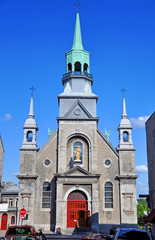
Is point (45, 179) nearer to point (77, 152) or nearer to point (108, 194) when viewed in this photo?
point (77, 152)

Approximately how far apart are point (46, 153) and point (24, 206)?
6.54m

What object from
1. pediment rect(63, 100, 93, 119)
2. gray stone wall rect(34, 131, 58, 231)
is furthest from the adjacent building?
pediment rect(63, 100, 93, 119)

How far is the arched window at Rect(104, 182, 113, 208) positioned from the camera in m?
34.1

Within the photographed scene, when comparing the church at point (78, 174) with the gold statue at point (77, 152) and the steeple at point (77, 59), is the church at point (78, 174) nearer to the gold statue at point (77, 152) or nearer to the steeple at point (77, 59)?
the gold statue at point (77, 152)

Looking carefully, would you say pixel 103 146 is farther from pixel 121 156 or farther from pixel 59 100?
pixel 59 100

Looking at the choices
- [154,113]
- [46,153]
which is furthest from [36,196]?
[154,113]

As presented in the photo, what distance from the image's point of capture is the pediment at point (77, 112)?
37281 mm

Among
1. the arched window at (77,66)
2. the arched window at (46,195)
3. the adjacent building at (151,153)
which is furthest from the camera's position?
the arched window at (77,66)

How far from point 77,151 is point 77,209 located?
6.44m

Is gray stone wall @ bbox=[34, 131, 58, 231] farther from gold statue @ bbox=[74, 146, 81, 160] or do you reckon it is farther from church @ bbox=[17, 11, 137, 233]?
gold statue @ bbox=[74, 146, 81, 160]

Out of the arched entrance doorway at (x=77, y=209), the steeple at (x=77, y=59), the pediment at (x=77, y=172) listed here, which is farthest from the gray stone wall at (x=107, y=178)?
the steeple at (x=77, y=59)

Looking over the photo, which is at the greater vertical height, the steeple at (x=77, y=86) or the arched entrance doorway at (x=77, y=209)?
the steeple at (x=77, y=86)

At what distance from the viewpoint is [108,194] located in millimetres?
34438

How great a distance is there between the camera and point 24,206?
3347 centimetres
